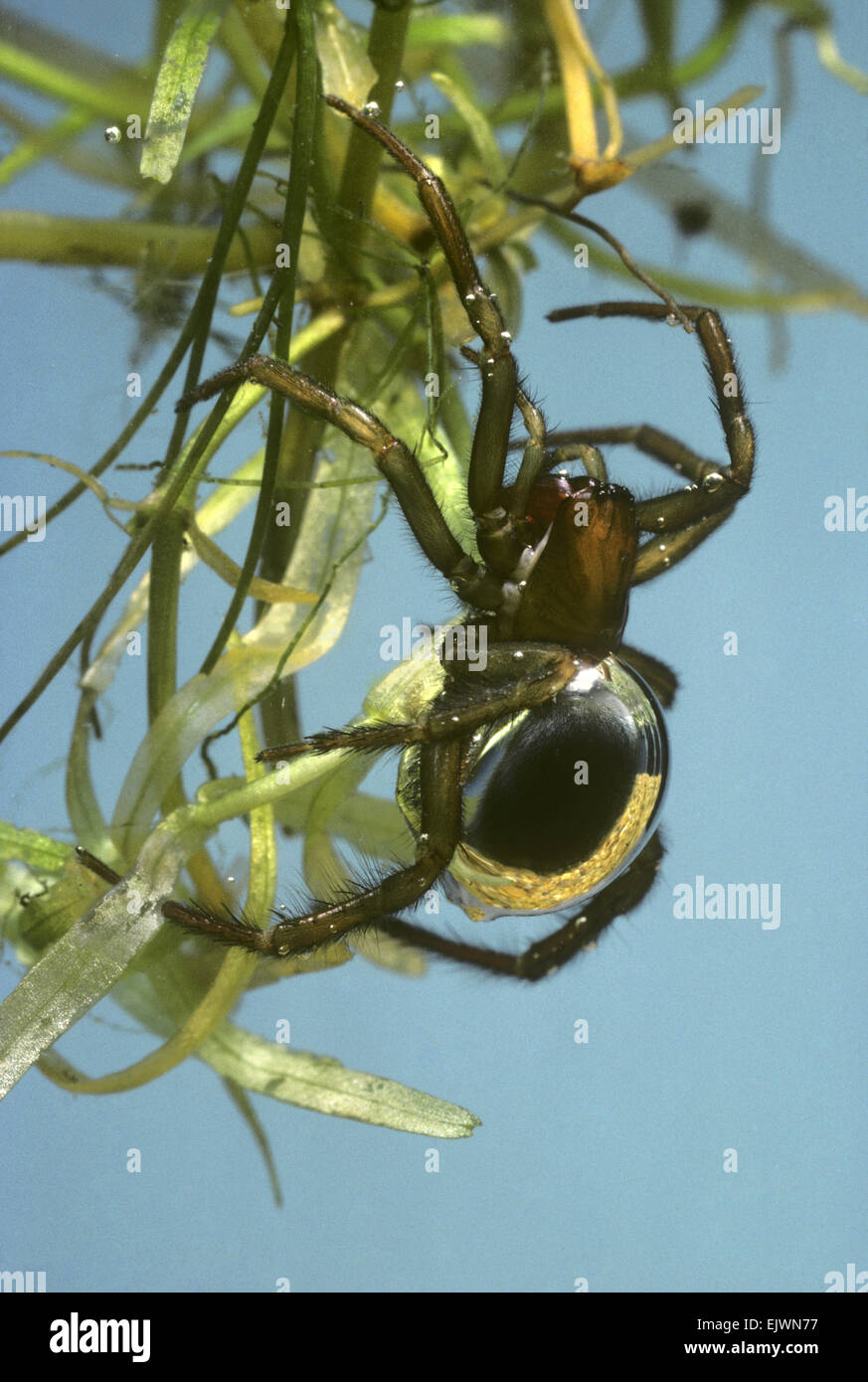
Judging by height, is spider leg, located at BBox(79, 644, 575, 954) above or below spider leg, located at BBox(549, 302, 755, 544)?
below

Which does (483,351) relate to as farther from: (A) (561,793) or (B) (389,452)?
(A) (561,793)

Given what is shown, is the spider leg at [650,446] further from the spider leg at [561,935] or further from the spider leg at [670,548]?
the spider leg at [561,935]

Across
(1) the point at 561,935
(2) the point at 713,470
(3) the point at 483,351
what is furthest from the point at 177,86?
(1) the point at 561,935

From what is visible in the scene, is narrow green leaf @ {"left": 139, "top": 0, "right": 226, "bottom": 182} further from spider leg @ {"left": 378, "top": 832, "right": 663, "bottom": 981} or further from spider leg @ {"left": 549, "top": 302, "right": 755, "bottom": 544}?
spider leg @ {"left": 378, "top": 832, "right": 663, "bottom": 981}

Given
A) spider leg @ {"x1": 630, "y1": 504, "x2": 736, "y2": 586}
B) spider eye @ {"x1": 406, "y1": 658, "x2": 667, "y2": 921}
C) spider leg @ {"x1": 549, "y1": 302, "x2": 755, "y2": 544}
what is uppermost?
spider leg @ {"x1": 549, "y1": 302, "x2": 755, "y2": 544}

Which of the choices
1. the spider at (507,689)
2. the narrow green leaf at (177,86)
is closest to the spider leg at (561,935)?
the spider at (507,689)

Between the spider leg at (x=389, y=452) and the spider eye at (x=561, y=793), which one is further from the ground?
the spider leg at (x=389, y=452)

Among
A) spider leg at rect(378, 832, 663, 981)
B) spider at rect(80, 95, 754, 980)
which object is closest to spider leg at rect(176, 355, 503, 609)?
spider at rect(80, 95, 754, 980)
